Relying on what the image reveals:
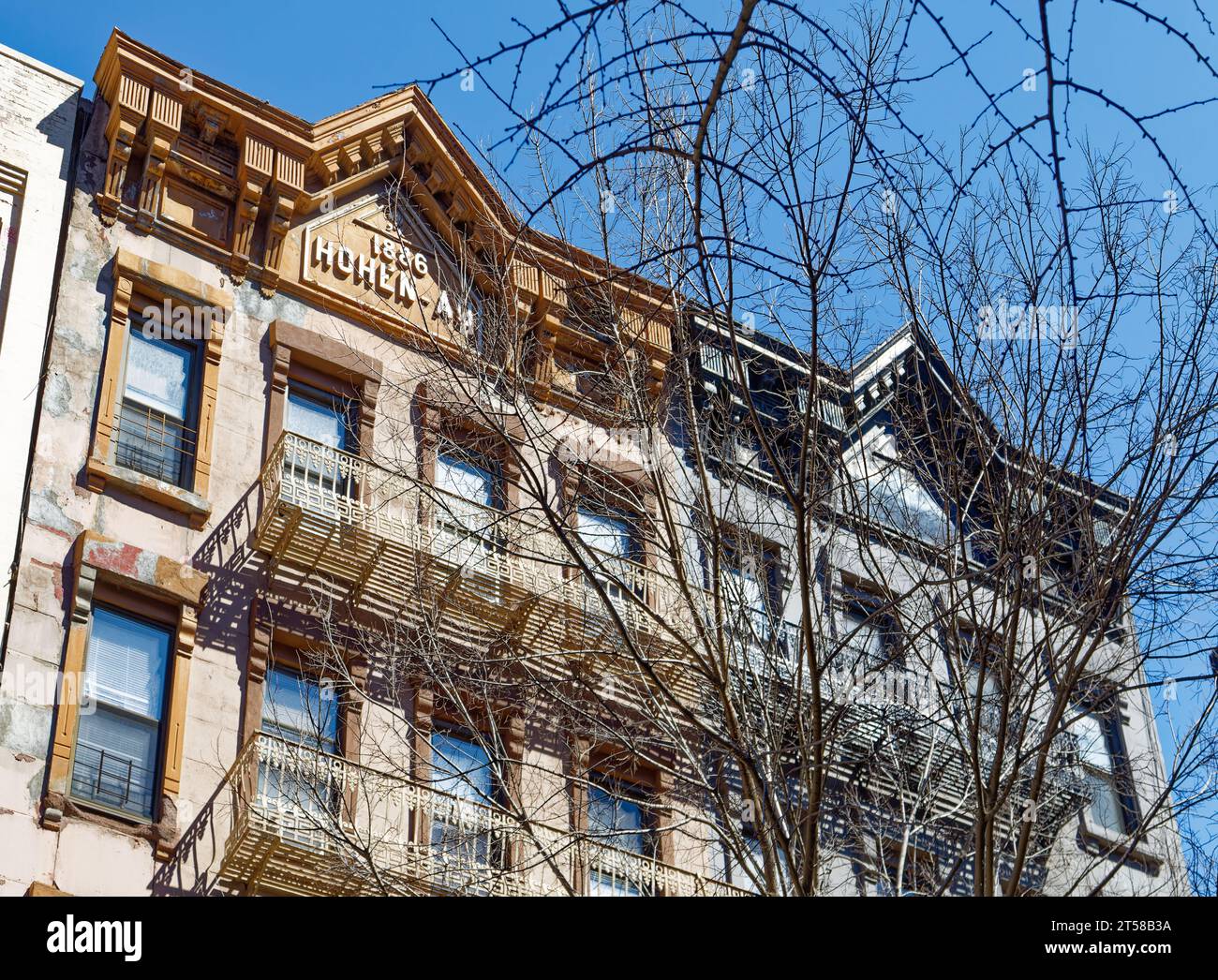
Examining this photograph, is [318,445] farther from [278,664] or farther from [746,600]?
[746,600]

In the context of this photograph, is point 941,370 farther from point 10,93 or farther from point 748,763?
point 748,763

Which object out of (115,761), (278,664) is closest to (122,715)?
(115,761)

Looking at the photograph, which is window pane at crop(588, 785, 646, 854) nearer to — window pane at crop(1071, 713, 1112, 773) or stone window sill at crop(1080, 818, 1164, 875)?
stone window sill at crop(1080, 818, 1164, 875)

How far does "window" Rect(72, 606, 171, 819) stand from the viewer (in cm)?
1478

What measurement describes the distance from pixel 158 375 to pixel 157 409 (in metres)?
0.49

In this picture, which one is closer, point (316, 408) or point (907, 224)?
point (907, 224)

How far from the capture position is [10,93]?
18.4 meters

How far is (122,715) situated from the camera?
602 inches

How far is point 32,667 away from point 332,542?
3.37 meters

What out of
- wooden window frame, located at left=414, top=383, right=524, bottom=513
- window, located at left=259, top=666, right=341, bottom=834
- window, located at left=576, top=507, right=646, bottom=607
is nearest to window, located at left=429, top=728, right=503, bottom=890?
window, located at left=259, top=666, right=341, bottom=834

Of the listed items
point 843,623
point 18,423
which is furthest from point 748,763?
point 843,623

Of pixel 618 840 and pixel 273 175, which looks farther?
pixel 273 175
